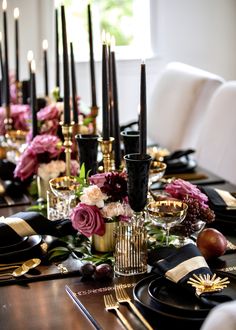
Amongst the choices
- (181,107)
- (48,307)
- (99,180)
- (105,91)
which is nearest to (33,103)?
(105,91)

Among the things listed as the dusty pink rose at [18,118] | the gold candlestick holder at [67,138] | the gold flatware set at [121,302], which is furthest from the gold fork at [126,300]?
the dusty pink rose at [18,118]

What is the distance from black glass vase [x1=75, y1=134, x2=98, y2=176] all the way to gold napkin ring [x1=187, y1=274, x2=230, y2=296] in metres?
0.52

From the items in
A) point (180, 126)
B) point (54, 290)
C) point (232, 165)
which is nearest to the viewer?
point (54, 290)

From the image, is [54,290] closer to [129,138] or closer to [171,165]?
[129,138]

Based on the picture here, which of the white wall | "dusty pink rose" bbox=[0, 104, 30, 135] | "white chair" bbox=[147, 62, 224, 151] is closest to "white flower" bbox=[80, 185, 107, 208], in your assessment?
"dusty pink rose" bbox=[0, 104, 30, 135]

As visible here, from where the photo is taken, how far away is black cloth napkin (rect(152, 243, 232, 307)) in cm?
135

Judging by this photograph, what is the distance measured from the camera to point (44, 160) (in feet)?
6.73

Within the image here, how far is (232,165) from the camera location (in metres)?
2.59

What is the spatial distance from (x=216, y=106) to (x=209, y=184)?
610mm

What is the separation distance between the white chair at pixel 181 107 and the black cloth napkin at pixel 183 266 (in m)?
1.59

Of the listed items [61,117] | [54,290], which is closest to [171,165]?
[61,117]

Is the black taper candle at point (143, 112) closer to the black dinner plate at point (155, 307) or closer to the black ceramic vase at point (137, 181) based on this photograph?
the black ceramic vase at point (137, 181)

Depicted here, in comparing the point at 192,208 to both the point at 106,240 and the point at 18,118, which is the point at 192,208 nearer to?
the point at 106,240

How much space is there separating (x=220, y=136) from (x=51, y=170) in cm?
87
